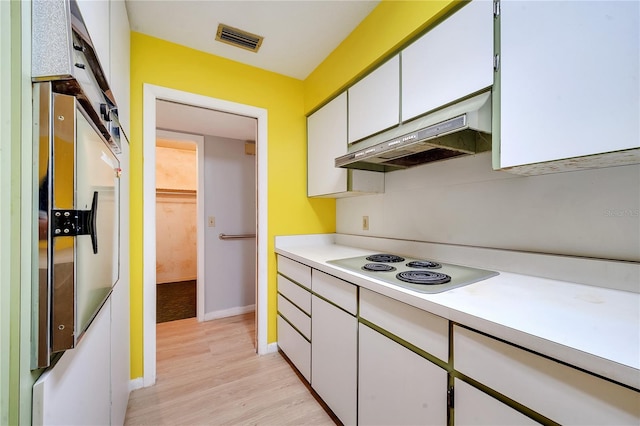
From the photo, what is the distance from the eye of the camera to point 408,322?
0.98 meters

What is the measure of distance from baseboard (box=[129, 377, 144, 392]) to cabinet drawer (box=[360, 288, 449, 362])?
5.68 feet

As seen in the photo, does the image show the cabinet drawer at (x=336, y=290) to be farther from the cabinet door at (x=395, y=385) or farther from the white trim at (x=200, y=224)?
the white trim at (x=200, y=224)

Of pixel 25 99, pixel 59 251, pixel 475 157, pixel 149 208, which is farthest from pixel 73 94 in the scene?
pixel 475 157

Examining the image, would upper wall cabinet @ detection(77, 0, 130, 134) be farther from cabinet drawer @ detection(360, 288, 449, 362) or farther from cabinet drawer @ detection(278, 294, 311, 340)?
cabinet drawer @ detection(278, 294, 311, 340)

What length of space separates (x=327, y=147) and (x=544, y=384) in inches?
72.4

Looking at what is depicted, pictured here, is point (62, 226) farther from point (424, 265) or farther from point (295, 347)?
point (295, 347)

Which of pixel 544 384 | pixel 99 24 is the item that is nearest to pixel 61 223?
pixel 99 24

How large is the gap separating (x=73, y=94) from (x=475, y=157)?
Result: 1638mm

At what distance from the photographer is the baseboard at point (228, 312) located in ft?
9.66

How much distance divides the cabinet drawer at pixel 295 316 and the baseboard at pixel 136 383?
1067 mm

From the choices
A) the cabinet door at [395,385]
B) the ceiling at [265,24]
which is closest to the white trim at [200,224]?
the ceiling at [265,24]

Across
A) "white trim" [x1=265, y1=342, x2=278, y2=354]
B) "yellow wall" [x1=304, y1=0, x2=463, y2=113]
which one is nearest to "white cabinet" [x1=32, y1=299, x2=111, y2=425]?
"white trim" [x1=265, y1=342, x2=278, y2=354]

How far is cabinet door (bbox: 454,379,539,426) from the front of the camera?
0.68 m

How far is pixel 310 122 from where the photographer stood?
2.37 meters
